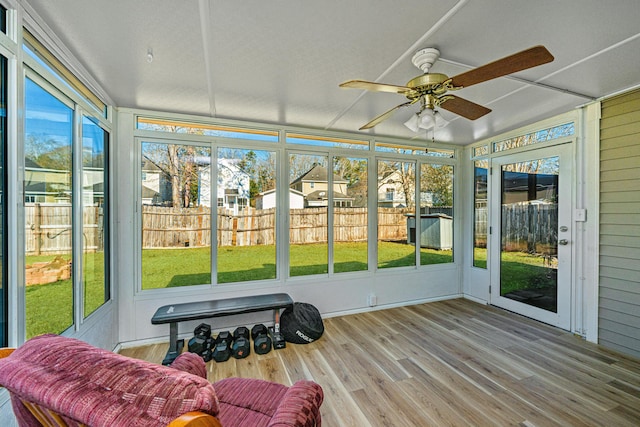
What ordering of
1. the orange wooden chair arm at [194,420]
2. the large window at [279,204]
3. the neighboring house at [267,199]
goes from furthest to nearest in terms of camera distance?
the neighboring house at [267,199]
the large window at [279,204]
the orange wooden chair arm at [194,420]

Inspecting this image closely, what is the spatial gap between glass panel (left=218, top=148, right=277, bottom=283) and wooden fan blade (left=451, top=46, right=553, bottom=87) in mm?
2453

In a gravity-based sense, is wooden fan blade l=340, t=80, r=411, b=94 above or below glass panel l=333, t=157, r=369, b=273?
above

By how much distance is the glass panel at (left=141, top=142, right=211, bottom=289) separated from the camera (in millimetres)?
3025

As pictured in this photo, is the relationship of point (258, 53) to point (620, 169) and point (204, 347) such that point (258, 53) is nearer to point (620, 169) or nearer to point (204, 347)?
point (204, 347)

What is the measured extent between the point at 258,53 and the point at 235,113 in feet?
4.07

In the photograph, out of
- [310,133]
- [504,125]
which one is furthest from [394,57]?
[504,125]

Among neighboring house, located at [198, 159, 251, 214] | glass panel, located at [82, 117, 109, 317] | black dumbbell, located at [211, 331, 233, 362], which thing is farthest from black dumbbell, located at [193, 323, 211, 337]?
neighboring house, located at [198, 159, 251, 214]

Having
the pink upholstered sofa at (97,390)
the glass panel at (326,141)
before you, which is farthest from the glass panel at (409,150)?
the pink upholstered sofa at (97,390)

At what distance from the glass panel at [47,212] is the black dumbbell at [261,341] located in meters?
1.55

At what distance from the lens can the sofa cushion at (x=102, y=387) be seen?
1.98 ft

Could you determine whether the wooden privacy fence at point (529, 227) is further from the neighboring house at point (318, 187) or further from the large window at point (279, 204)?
the neighboring house at point (318, 187)

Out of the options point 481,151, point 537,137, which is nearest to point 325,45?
point 537,137

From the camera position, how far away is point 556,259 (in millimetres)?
3283

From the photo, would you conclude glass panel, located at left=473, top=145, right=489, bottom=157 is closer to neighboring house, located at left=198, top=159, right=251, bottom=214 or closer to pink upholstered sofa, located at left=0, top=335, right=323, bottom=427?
neighboring house, located at left=198, top=159, right=251, bottom=214
